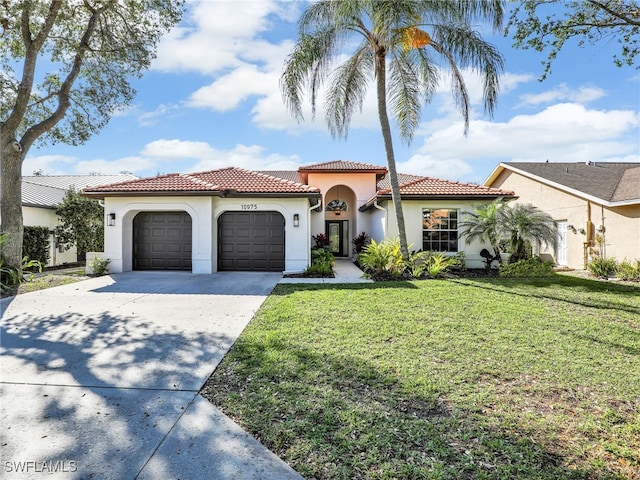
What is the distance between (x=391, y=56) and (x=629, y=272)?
11193 millimetres

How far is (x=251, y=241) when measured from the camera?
46.0ft

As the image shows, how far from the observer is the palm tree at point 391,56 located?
419 inches

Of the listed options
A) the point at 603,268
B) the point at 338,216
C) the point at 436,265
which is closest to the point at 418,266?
the point at 436,265

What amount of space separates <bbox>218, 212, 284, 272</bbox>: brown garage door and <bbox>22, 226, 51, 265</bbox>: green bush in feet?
26.6

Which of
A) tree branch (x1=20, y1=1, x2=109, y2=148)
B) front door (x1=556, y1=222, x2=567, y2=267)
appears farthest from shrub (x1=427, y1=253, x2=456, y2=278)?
tree branch (x1=20, y1=1, x2=109, y2=148)

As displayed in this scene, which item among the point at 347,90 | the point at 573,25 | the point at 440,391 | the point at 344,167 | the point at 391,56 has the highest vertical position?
the point at 391,56

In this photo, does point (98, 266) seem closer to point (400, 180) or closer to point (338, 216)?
point (338, 216)

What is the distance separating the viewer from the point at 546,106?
1656 centimetres

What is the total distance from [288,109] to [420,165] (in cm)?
1903

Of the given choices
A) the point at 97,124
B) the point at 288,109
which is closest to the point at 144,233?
the point at 97,124

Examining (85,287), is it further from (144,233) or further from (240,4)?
(240,4)

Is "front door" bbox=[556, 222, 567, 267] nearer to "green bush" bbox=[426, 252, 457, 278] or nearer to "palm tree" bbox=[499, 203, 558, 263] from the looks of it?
"palm tree" bbox=[499, 203, 558, 263]

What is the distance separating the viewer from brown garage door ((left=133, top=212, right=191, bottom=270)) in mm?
14109

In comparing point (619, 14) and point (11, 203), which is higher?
point (619, 14)
